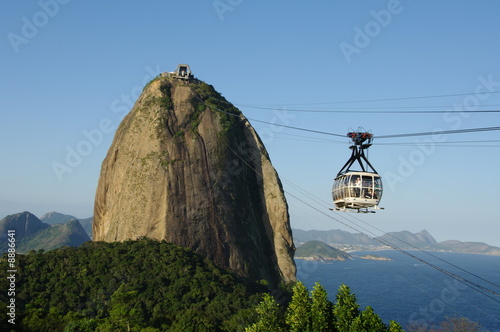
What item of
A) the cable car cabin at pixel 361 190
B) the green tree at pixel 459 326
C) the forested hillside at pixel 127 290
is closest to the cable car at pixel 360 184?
the cable car cabin at pixel 361 190

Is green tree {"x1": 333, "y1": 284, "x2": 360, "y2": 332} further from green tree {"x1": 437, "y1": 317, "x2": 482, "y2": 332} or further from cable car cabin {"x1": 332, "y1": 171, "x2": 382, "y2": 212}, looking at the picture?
green tree {"x1": 437, "y1": 317, "x2": 482, "y2": 332}

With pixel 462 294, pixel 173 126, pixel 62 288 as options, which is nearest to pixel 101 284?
pixel 62 288

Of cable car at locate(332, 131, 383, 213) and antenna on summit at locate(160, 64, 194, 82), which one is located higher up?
antenna on summit at locate(160, 64, 194, 82)

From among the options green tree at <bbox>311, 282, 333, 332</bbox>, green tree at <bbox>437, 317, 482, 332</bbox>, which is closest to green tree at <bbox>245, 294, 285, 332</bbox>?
green tree at <bbox>311, 282, 333, 332</bbox>

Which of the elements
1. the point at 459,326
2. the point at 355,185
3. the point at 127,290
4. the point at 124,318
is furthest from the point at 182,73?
the point at 459,326

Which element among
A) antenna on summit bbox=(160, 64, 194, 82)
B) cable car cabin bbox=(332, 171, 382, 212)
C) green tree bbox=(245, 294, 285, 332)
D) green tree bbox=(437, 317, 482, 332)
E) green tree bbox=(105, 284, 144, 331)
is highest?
antenna on summit bbox=(160, 64, 194, 82)

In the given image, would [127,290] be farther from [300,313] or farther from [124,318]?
[300,313]
